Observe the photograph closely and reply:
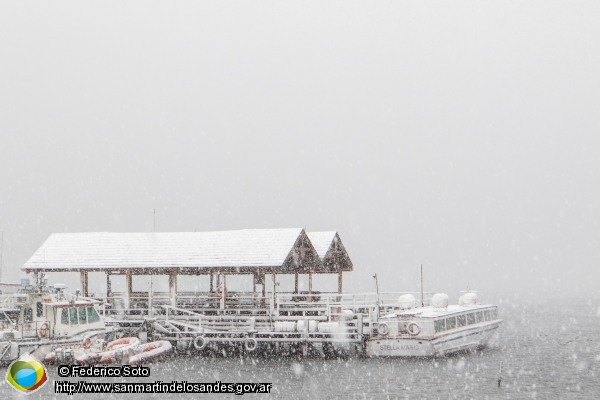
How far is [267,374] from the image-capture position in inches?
1911

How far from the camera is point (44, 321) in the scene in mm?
50125

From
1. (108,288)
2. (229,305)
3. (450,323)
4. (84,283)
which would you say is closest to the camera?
(450,323)

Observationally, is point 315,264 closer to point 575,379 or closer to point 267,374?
point 267,374

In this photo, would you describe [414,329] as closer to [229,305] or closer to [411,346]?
[411,346]

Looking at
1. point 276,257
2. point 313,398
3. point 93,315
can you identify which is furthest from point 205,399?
point 276,257

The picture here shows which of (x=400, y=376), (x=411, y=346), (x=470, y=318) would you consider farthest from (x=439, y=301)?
(x=400, y=376)

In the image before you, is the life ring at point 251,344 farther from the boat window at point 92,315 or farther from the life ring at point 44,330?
the life ring at point 44,330

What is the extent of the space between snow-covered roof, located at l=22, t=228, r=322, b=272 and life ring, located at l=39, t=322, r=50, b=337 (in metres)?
11.0

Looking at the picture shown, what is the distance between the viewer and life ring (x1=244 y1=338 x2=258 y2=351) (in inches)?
2132

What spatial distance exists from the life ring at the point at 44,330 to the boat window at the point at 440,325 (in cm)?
1994

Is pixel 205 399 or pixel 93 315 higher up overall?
pixel 93 315

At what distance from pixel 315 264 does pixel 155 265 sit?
10.1m

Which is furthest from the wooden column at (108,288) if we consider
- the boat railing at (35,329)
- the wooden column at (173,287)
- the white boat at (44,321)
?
the boat railing at (35,329)

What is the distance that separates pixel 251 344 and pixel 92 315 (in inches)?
346
